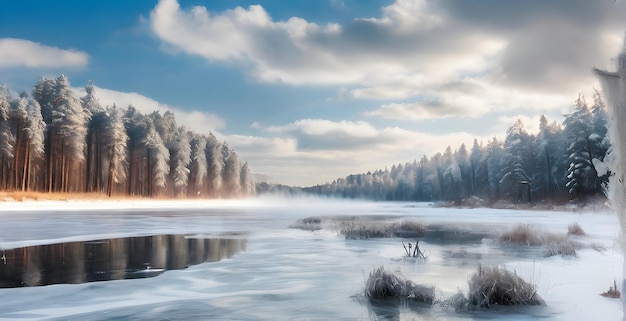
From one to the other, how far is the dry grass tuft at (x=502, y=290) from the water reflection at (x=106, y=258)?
325 inches

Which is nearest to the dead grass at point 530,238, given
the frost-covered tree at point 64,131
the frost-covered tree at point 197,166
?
the frost-covered tree at point 64,131

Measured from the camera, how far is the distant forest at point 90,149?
64625 mm

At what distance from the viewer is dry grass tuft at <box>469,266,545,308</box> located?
9.16m

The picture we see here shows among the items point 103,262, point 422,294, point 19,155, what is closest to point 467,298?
point 422,294

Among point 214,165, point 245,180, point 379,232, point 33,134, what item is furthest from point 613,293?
point 245,180

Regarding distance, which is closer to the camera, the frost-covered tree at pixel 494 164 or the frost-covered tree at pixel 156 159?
the frost-covered tree at pixel 156 159

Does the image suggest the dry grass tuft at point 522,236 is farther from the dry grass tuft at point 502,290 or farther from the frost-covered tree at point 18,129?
the frost-covered tree at point 18,129

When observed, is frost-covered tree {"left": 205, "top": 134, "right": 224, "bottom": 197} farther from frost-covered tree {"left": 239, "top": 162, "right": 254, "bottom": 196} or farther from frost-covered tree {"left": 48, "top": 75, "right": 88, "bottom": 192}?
frost-covered tree {"left": 48, "top": 75, "right": 88, "bottom": 192}

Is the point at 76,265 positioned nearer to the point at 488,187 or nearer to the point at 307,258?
the point at 307,258

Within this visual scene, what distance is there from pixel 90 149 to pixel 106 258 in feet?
240

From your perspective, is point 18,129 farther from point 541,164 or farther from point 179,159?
point 541,164

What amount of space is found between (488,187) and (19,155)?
90276 millimetres

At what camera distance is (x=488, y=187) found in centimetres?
10494

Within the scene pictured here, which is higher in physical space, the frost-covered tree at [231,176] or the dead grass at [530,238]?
the frost-covered tree at [231,176]
